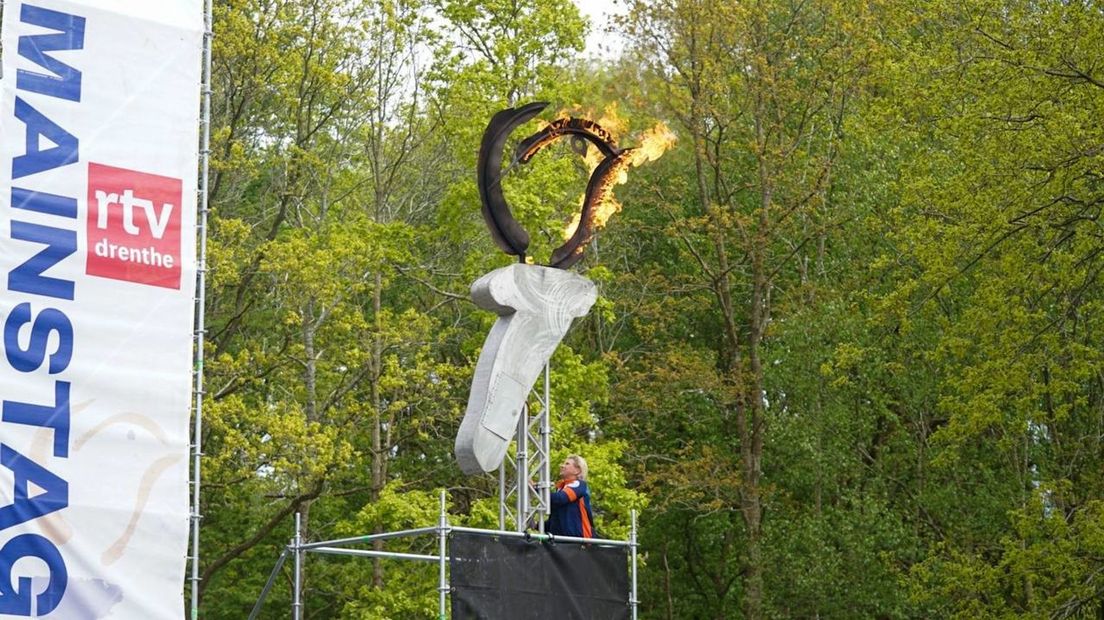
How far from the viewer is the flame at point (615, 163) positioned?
43.7 feet

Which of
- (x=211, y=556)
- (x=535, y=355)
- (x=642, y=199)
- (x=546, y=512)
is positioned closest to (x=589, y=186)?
(x=535, y=355)

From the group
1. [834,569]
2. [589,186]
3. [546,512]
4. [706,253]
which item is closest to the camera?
[546,512]

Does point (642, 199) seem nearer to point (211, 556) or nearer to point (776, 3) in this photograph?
point (776, 3)

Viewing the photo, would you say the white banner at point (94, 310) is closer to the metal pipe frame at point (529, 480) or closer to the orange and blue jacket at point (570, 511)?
the metal pipe frame at point (529, 480)

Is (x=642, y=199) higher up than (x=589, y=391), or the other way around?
(x=642, y=199)

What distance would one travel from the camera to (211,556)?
84.1 ft

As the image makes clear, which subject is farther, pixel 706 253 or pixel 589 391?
pixel 706 253

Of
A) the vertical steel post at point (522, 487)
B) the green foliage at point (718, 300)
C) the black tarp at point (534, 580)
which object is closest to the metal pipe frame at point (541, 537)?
the black tarp at point (534, 580)

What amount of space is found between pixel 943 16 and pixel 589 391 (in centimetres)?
664

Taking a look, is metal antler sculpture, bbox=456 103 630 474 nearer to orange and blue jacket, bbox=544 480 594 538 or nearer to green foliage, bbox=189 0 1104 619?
orange and blue jacket, bbox=544 480 594 538

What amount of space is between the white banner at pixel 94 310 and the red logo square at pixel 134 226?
1 cm

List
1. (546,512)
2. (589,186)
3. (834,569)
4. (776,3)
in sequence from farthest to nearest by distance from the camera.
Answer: (776,3)
(834,569)
(589,186)
(546,512)

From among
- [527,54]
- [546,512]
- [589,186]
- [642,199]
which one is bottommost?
[546,512]

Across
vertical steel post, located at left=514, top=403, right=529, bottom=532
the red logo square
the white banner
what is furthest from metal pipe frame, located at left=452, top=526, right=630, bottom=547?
the red logo square
